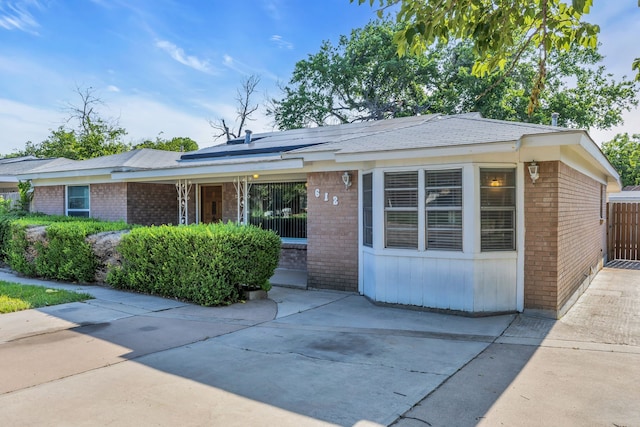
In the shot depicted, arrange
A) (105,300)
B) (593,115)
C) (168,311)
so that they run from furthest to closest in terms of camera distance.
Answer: (593,115), (105,300), (168,311)

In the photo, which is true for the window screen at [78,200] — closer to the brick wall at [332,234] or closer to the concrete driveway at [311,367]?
the concrete driveway at [311,367]

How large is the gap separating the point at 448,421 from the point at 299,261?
8.68m

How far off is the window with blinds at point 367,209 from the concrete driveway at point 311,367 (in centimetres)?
142

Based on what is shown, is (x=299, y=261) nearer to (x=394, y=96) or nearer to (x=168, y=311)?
(x=168, y=311)

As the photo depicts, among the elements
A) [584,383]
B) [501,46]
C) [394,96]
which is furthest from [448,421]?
[394,96]

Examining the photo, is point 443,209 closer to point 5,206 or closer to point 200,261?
point 200,261

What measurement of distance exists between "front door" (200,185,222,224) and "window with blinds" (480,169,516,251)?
912cm

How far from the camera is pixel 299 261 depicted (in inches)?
475

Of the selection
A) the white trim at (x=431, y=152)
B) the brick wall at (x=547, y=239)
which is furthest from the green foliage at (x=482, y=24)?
the brick wall at (x=547, y=239)

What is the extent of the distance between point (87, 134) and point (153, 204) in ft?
83.5

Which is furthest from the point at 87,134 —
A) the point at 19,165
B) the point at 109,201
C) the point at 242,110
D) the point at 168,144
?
the point at 109,201

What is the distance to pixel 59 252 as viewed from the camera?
10406 mm

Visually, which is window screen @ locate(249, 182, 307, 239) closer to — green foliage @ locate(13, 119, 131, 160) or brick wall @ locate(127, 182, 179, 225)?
brick wall @ locate(127, 182, 179, 225)

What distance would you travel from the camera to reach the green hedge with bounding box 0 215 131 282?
1008 cm
